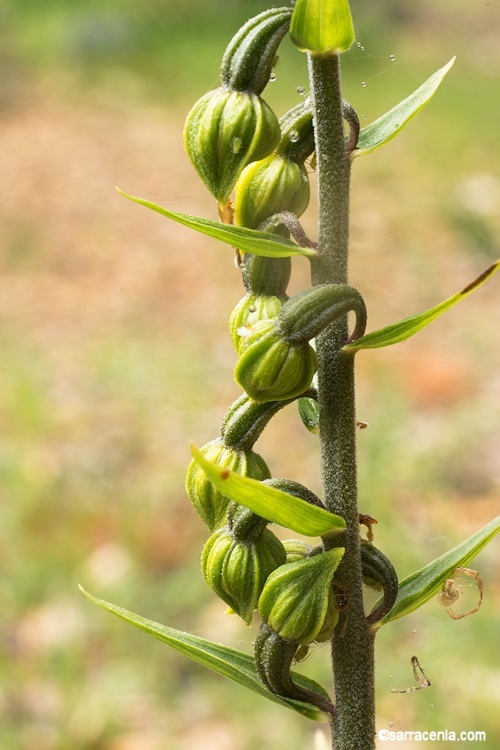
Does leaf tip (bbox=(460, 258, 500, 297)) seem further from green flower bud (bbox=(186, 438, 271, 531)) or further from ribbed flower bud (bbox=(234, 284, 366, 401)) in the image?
green flower bud (bbox=(186, 438, 271, 531))

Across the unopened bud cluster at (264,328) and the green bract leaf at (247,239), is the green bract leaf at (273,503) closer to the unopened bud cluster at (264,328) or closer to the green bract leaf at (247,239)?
the unopened bud cluster at (264,328)

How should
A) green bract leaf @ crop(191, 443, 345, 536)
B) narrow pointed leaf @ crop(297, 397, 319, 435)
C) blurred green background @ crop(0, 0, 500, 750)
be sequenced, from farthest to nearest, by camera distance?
blurred green background @ crop(0, 0, 500, 750)
narrow pointed leaf @ crop(297, 397, 319, 435)
green bract leaf @ crop(191, 443, 345, 536)

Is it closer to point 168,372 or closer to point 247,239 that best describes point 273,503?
point 247,239

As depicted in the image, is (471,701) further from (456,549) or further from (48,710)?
(456,549)

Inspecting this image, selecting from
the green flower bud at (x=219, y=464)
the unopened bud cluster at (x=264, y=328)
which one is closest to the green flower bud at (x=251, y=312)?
the unopened bud cluster at (x=264, y=328)

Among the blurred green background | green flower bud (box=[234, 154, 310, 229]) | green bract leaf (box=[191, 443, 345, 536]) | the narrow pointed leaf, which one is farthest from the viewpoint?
the blurred green background

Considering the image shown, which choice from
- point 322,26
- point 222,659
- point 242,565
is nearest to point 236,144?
point 322,26

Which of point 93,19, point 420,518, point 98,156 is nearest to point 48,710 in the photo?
point 420,518

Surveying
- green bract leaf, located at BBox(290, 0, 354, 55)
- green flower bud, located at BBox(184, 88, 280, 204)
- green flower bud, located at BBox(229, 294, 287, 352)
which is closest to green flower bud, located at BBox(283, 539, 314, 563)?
green flower bud, located at BBox(229, 294, 287, 352)
